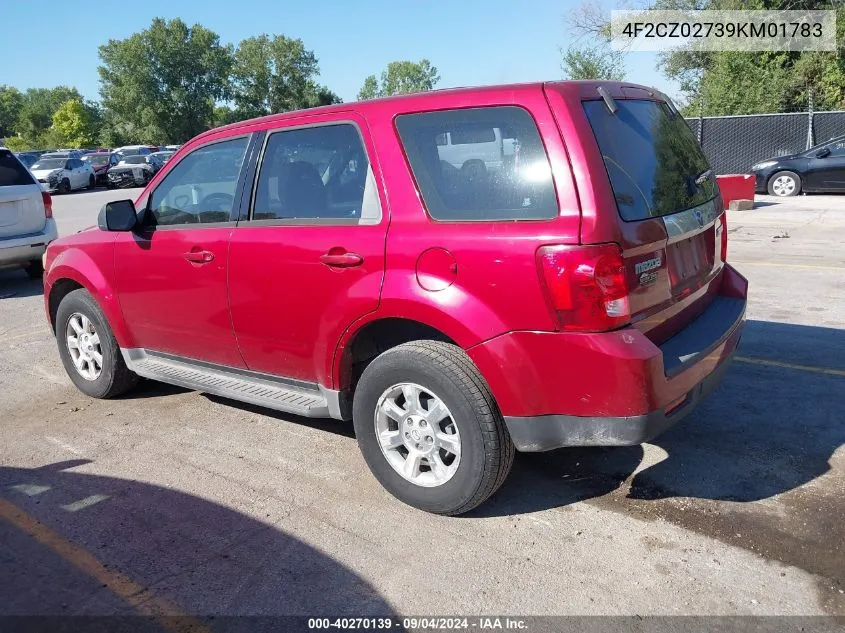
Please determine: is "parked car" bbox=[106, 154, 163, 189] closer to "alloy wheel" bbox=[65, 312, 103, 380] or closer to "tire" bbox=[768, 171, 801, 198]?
"tire" bbox=[768, 171, 801, 198]

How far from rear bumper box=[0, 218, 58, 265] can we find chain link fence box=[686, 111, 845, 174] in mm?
17406

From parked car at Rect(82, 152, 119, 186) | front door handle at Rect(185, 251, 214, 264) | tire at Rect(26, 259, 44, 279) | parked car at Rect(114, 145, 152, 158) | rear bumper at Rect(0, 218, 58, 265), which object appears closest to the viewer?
front door handle at Rect(185, 251, 214, 264)

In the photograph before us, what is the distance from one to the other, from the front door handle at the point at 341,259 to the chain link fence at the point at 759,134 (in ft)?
64.9

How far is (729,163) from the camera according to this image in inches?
850

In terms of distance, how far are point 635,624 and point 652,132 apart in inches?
87.8

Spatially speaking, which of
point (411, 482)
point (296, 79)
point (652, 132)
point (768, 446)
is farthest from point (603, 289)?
point (296, 79)

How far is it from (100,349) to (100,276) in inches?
22.1

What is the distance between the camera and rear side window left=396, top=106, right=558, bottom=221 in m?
3.17

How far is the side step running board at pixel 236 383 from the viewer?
13.1ft

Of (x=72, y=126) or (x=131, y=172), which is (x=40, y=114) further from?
(x=131, y=172)

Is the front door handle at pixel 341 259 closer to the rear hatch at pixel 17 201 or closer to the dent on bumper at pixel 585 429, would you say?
the dent on bumper at pixel 585 429

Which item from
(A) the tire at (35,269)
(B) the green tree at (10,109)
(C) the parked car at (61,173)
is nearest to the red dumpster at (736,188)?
(A) the tire at (35,269)

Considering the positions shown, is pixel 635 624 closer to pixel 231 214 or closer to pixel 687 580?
pixel 687 580

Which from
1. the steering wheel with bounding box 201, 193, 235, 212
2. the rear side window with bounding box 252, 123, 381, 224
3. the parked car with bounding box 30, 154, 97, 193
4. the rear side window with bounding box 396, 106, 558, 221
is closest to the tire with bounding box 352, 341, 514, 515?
the rear side window with bounding box 396, 106, 558, 221
